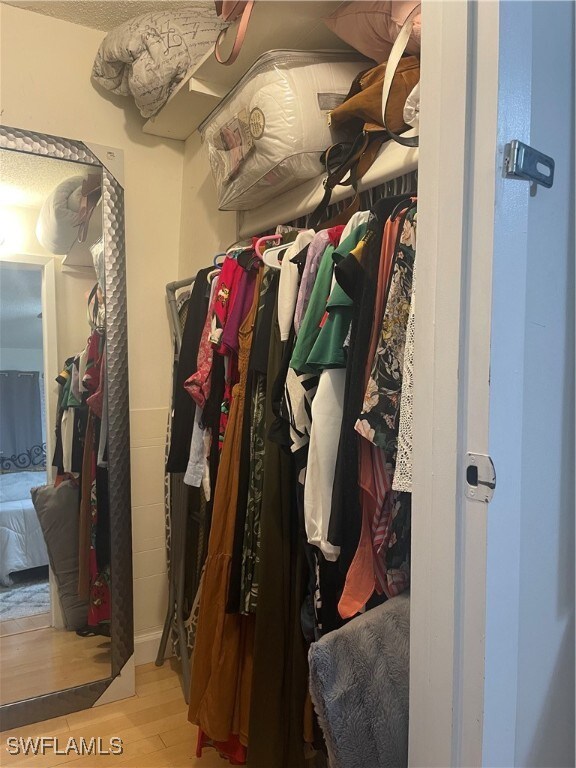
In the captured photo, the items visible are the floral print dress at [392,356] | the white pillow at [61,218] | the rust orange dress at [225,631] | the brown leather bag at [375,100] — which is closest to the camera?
the floral print dress at [392,356]

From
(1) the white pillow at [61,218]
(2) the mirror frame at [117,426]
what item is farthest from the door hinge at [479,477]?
(1) the white pillow at [61,218]

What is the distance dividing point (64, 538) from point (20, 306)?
0.84 meters

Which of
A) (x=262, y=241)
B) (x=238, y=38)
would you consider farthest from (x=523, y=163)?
(x=238, y=38)

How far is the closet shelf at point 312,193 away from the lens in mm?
1148

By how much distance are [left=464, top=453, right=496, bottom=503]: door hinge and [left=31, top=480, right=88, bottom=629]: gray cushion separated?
66.0 inches

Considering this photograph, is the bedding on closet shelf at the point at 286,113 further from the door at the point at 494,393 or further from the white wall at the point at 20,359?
the white wall at the point at 20,359

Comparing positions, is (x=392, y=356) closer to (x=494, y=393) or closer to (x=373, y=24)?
(x=494, y=393)

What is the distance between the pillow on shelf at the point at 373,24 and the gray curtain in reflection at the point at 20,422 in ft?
4.69

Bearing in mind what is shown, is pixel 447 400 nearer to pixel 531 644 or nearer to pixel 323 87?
pixel 531 644

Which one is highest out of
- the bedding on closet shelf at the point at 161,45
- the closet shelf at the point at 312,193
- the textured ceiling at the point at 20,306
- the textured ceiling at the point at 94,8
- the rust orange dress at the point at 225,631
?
the textured ceiling at the point at 94,8

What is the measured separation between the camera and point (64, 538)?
1.95 m

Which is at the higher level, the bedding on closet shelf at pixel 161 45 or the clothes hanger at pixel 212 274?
the bedding on closet shelf at pixel 161 45

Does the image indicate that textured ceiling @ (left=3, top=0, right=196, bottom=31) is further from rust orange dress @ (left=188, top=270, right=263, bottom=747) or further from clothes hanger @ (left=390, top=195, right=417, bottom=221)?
clothes hanger @ (left=390, top=195, right=417, bottom=221)

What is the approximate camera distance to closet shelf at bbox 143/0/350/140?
131cm
